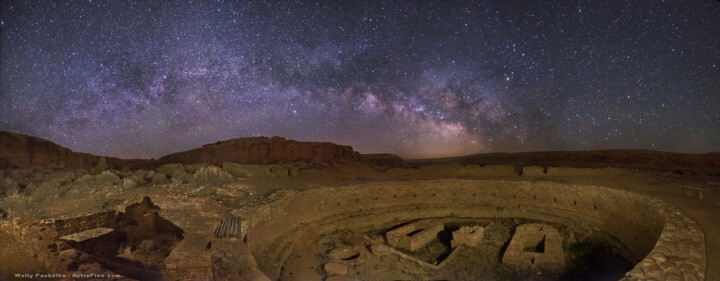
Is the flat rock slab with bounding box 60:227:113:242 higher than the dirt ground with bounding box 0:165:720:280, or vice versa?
the dirt ground with bounding box 0:165:720:280

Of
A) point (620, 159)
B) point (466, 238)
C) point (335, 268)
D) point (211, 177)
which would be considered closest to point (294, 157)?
point (211, 177)

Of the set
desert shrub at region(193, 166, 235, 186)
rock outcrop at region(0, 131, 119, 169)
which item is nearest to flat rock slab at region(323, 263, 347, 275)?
desert shrub at region(193, 166, 235, 186)

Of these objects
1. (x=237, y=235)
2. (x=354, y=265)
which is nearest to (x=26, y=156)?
(x=237, y=235)

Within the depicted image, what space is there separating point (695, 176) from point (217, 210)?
23692mm

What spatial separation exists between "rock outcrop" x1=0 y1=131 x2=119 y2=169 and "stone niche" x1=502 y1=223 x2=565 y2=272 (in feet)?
79.1

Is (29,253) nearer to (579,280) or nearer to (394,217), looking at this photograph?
(394,217)

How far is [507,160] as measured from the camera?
36.9 m

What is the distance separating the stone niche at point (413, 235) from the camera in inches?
588

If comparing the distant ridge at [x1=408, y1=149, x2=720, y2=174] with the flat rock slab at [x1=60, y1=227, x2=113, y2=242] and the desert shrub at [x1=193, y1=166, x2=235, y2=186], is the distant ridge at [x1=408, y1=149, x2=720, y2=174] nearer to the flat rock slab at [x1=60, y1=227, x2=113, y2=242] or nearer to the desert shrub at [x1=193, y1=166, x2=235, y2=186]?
the desert shrub at [x1=193, y1=166, x2=235, y2=186]

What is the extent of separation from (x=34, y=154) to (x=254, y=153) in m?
15.4

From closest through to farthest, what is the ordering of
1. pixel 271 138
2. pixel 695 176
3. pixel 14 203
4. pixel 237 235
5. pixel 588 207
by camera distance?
pixel 237 235, pixel 14 203, pixel 588 207, pixel 695 176, pixel 271 138

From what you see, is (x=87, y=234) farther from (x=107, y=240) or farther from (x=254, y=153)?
(x=254, y=153)

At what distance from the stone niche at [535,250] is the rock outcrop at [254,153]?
787 inches

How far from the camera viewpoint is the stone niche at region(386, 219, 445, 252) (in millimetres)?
14930
